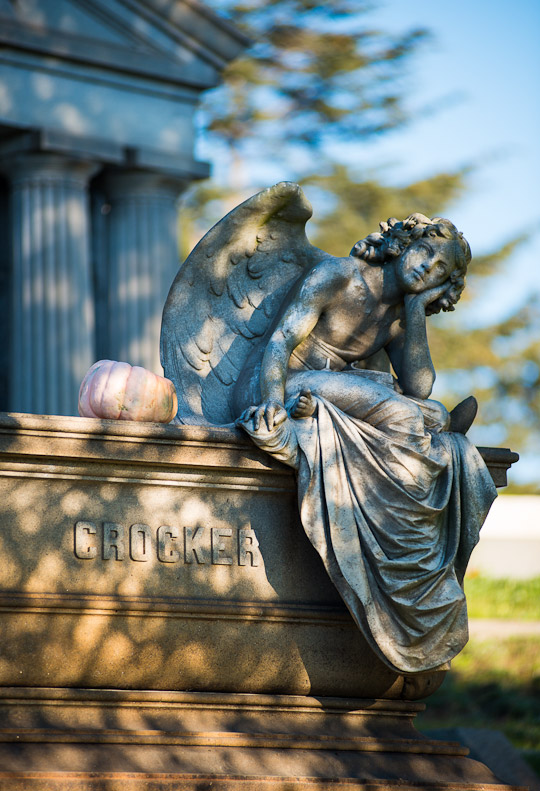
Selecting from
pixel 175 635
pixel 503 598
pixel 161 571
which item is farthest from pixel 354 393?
pixel 503 598

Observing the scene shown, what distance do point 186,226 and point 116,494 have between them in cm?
1855

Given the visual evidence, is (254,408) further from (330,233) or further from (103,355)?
(330,233)

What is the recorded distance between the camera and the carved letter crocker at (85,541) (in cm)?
474

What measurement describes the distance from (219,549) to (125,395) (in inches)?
28.1

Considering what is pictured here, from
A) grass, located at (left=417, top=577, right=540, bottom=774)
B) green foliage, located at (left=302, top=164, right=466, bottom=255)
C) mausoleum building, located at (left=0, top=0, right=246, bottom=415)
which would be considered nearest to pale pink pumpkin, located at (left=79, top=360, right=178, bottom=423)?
grass, located at (left=417, top=577, right=540, bottom=774)

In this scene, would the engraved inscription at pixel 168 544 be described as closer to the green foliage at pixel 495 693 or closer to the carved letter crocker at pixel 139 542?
the carved letter crocker at pixel 139 542

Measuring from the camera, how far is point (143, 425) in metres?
4.84

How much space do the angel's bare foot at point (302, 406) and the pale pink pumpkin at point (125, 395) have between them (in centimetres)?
52

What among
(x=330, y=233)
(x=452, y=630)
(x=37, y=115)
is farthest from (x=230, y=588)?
(x=330, y=233)

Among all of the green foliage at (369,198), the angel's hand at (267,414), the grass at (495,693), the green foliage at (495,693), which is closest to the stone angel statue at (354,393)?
the angel's hand at (267,414)

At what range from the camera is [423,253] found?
5492 mm

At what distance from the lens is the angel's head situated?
18.0 feet

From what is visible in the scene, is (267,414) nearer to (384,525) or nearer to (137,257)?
(384,525)

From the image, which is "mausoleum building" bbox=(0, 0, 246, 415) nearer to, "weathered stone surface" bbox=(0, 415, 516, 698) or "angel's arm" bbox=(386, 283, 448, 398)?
"angel's arm" bbox=(386, 283, 448, 398)
